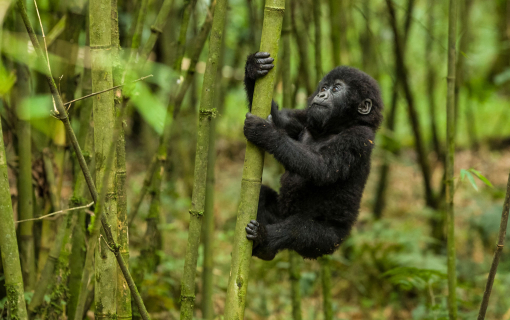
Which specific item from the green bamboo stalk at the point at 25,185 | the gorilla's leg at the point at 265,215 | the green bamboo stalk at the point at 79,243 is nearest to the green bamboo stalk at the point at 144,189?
the green bamboo stalk at the point at 79,243

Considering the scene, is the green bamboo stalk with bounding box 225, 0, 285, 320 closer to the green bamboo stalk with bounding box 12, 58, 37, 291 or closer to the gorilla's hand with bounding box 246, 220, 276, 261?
the gorilla's hand with bounding box 246, 220, 276, 261

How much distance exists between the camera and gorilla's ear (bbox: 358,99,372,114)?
128 inches

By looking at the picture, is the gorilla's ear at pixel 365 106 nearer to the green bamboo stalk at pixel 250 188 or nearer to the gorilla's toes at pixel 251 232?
the green bamboo stalk at pixel 250 188

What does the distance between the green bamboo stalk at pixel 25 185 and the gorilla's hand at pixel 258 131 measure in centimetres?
154

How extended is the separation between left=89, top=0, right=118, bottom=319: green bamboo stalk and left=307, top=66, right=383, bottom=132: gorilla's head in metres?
1.77

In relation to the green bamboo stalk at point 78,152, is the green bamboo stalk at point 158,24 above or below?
above

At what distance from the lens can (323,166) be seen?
2801mm

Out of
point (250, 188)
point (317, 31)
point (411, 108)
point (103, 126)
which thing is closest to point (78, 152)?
point (103, 126)

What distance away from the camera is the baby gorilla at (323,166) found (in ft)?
9.28

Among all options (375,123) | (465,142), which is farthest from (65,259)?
Result: (465,142)

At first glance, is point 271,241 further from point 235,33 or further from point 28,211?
point 235,33

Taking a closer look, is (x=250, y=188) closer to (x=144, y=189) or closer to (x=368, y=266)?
(x=144, y=189)

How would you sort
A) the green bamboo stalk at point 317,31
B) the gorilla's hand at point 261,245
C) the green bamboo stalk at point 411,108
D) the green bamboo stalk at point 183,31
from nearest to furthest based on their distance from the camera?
the gorilla's hand at point 261,245 < the green bamboo stalk at point 183,31 < the green bamboo stalk at point 317,31 < the green bamboo stalk at point 411,108

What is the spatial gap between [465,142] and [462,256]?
428 cm
